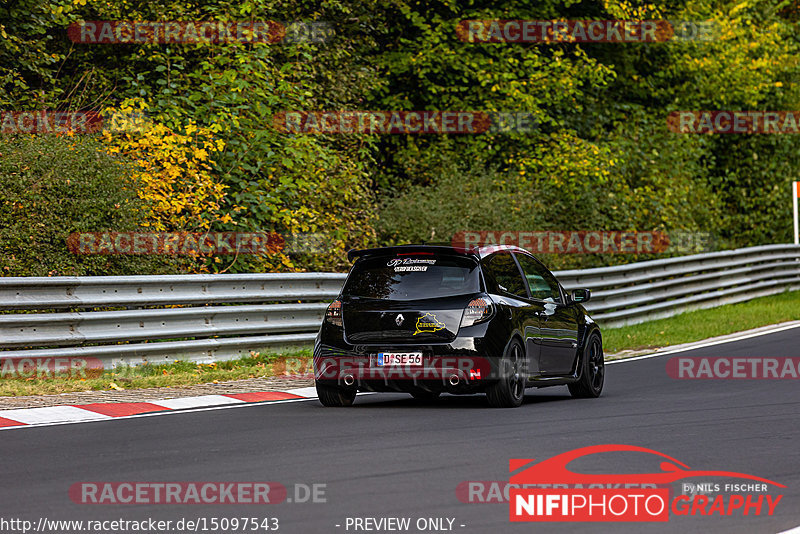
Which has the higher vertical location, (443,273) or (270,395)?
(443,273)

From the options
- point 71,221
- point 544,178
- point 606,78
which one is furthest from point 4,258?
point 606,78

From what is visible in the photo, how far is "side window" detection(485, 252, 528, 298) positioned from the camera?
12227 millimetres

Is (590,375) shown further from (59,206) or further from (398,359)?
(59,206)

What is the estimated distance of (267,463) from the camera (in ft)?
27.8

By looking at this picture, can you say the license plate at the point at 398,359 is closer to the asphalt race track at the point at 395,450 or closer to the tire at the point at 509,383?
the asphalt race track at the point at 395,450

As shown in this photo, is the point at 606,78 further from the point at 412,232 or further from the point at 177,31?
the point at 177,31

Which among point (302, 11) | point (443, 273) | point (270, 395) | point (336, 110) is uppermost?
point (302, 11)

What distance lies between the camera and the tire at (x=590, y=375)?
43.9 ft

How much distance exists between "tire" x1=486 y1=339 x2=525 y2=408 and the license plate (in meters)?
0.71

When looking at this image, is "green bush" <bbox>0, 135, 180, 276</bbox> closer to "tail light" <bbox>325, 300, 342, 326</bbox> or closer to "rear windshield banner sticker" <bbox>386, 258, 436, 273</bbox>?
"tail light" <bbox>325, 300, 342, 326</bbox>

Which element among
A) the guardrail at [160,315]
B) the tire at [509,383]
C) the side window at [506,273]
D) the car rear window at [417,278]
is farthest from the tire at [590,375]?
the guardrail at [160,315]

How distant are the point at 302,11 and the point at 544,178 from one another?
256 inches

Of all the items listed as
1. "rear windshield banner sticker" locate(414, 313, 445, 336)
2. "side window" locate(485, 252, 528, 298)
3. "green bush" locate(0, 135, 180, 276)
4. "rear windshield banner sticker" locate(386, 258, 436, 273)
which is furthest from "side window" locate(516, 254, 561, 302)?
"green bush" locate(0, 135, 180, 276)

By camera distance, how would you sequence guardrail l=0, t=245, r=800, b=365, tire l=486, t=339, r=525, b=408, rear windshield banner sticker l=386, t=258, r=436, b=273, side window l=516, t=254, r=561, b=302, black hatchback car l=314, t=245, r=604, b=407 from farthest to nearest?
guardrail l=0, t=245, r=800, b=365 < side window l=516, t=254, r=561, b=302 < rear windshield banner sticker l=386, t=258, r=436, b=273 < tire l=486, t=339, r=525, b=408 < black hatchback car l=314, t=245, r=604, b=407
